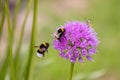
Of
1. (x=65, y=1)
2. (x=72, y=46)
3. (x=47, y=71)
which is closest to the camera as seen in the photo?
(x=72, y=46)

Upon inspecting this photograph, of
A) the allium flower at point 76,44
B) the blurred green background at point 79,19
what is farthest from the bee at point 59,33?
the blurred green background at point 79,19

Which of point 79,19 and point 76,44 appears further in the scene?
point 79,19

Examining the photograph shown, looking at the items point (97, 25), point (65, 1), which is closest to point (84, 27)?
point (97, 25)

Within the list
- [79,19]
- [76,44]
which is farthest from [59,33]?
[79,19]

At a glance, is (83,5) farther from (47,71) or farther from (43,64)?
(43,64)

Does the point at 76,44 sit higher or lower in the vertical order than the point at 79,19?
lower

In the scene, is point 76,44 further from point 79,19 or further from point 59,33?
point 79,19

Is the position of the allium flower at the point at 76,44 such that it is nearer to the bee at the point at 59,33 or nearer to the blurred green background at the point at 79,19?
the bee at the point at 59,33
